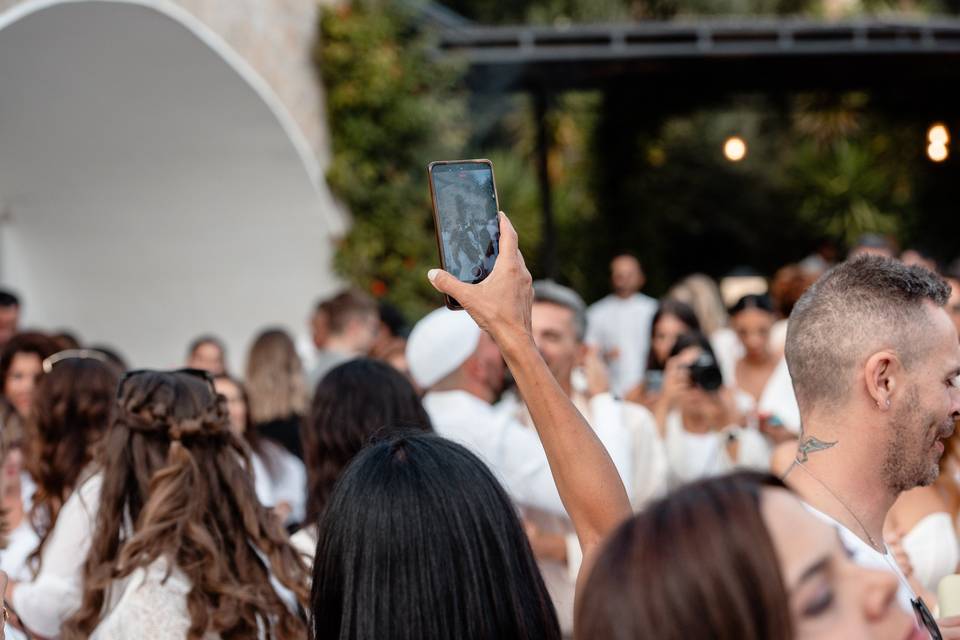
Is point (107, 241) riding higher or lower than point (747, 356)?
higher

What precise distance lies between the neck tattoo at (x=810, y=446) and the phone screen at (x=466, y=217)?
790 mm

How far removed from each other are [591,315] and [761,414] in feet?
15.4

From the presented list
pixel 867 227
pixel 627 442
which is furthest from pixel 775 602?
pixel 867 227

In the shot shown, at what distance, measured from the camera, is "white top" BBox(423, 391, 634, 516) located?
3.78 m

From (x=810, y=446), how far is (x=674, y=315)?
435 centimetres

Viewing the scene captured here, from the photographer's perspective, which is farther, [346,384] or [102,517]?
[346,384]

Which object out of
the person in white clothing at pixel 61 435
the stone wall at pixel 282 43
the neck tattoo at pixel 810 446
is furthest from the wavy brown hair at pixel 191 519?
the stone wall at pixel 282 43

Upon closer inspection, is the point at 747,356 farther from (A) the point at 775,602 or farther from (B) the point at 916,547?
(A) the point at 775,602

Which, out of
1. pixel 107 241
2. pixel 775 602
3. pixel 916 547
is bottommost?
pixel 916 547

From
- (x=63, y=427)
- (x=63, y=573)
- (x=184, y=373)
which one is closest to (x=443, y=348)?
(x=184, y=373)

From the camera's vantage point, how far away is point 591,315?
1007 centimetres

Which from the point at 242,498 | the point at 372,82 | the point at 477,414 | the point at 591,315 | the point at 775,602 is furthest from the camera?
the point at 372,82

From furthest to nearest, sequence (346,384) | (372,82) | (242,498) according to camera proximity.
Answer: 1. (372,82)
2. (346,384)
3. (242,498)

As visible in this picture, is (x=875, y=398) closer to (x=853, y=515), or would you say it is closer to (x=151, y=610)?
(x=853, y=515)
